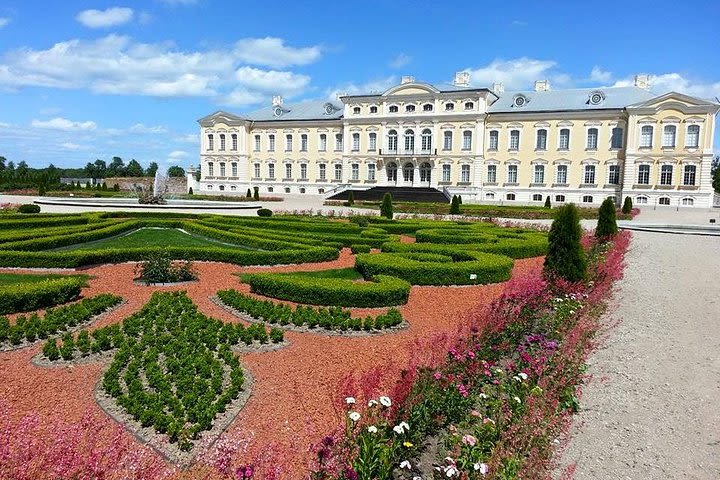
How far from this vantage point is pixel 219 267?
11266 millimetres

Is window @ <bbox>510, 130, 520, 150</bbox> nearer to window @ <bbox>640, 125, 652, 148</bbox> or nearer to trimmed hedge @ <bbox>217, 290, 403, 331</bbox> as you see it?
window @ <bbox>640, 125, 652, 148</bbox>

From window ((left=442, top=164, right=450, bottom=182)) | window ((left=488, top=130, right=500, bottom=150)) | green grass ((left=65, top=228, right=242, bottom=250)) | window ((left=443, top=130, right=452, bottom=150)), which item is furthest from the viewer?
window ((left=442, top=164, right=450, bottom=182))

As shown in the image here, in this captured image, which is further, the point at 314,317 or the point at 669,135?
the point at 669,135

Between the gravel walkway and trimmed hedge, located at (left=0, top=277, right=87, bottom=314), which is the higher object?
trimmed hedge, located at (left=0, top=277, right=87, bottom=314)

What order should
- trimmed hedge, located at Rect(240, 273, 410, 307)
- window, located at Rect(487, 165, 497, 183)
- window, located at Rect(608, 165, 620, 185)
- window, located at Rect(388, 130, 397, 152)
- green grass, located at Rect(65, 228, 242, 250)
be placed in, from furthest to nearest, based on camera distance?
1. window, located at Rect(388, 130, 397, 152)
2. window, located at Rect(487, 165, 497, 183)
3. window, located at Rect(608, 165, 620, 185)
4. green grass, located at Rect(65, 228, 242, 250)
5. trimmed hedge, located at Rect(240, 273, 410, 307)

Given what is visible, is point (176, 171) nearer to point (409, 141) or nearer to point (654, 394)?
point (409, 141)

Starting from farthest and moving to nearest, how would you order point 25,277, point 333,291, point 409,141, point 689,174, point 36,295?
1. point 409,141
2. point 689,174
3. point 25,277
4. point 333,291
5. point 36,295

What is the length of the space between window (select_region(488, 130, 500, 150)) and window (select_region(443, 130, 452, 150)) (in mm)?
3372

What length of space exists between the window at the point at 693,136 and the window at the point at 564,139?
8.29 m

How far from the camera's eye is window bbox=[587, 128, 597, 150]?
143ft

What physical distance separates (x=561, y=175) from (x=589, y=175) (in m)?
2.13

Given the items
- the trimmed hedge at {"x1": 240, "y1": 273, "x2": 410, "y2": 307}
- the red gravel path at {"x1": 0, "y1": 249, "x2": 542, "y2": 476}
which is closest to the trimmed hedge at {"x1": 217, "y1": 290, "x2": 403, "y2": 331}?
the red gravel path at {"x1": 0, "y1": 249, "x2": 542, "y2": 476}

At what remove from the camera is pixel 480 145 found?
46562mm

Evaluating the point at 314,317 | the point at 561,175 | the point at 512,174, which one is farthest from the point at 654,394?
the point at 512,174
